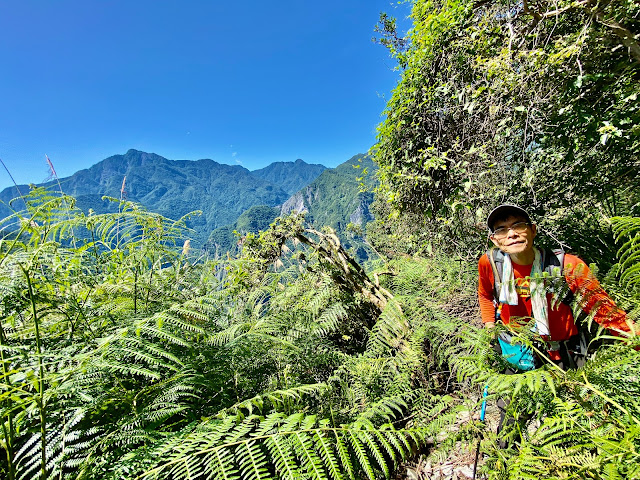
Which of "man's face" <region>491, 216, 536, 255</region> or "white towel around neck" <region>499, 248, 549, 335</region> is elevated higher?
"man's face" <region>491, 216, 536, 255</region>

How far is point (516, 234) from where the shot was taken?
1.96 meters

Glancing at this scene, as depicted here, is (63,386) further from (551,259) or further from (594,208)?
(594,208)

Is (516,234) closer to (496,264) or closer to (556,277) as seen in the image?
(496,264)

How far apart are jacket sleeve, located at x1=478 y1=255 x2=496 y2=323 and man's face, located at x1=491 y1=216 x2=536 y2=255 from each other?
208 mm

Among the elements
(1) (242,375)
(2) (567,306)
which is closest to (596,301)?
(2) (567,306)

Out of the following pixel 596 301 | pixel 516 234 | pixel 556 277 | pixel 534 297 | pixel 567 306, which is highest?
pixel 516 234

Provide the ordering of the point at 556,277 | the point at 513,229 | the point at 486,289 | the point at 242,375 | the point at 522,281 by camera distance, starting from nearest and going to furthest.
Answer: the point at 556,277 < the point at 522,281 < the point at 513,229 < the point at 242,375 < the point at 486,289

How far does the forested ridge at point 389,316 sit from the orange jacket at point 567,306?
6 centimetres

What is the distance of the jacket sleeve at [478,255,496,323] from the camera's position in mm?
2201

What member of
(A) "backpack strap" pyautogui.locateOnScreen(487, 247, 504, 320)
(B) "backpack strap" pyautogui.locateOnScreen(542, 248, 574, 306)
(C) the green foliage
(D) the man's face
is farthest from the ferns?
(D) the man's face

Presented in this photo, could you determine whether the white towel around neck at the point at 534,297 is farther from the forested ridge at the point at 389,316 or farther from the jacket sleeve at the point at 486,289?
the forested ridge at the point at 389,316

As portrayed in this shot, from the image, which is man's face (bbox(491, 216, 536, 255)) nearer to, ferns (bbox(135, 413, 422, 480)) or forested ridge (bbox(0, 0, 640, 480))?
forested ridge (bbox(0, 0, 640, 480))

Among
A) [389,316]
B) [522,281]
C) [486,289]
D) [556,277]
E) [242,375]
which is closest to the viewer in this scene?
[556,277]

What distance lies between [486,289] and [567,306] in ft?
1.85
